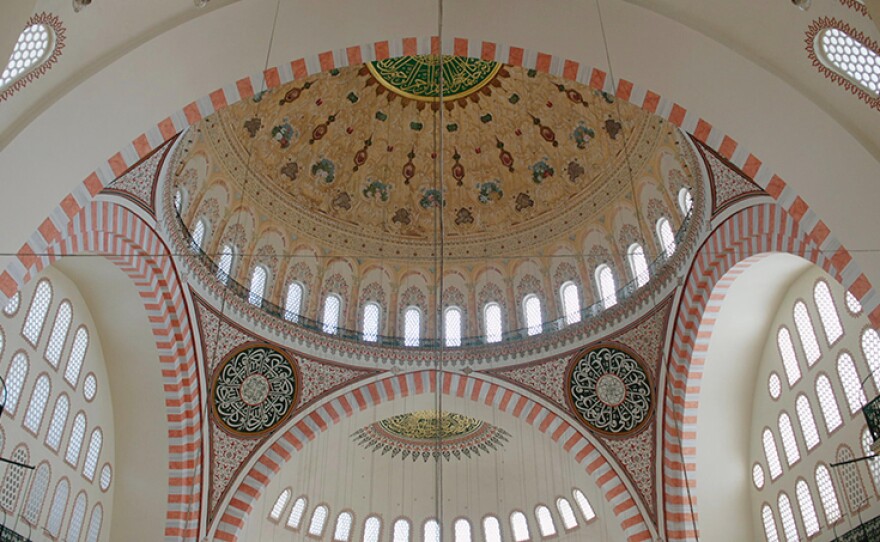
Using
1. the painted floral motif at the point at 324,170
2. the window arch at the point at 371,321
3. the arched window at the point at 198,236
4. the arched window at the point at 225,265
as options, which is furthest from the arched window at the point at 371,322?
the arched window at the point at 198,236

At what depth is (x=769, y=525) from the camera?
39.9ft

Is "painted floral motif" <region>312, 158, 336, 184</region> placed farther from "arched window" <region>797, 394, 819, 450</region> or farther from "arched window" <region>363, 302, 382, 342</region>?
"arched window" <region>797, 394, 819, 450</region>

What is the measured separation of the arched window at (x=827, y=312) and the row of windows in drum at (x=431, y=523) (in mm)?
6902

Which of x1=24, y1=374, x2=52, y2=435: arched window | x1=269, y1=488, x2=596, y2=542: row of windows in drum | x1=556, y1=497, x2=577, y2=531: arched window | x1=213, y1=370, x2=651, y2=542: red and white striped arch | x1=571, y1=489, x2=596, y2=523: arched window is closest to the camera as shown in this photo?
x1=24, y1=374, x2=52, y2=435: arched window

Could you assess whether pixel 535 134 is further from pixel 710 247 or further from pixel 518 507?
pixel 518 507

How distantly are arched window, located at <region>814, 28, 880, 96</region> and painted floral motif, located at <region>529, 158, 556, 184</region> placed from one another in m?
8.18

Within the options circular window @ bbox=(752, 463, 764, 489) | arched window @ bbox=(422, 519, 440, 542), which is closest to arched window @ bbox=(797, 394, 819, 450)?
circular window @ bbox=(752, 463, 764, 489)

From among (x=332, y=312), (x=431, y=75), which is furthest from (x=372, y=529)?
(x=431, y=75)

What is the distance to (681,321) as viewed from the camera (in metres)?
12.1

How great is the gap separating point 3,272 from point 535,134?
385 inches

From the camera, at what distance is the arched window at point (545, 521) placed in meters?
16.6

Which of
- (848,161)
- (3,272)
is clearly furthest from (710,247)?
(3,272)

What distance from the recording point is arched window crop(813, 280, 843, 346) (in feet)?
35.0

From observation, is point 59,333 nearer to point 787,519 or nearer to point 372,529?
point 372,529
